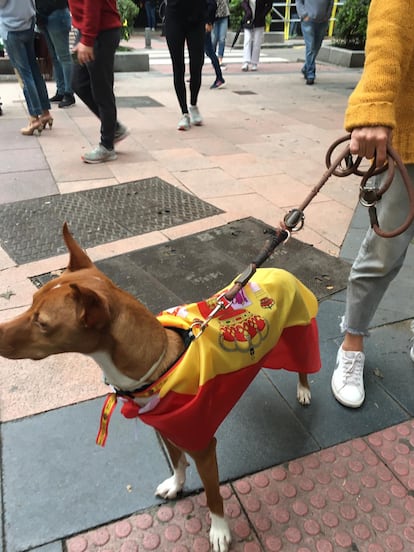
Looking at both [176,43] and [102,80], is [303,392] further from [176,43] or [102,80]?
[176,43]

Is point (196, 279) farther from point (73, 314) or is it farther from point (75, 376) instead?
point (73, 314)

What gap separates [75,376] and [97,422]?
381 mm

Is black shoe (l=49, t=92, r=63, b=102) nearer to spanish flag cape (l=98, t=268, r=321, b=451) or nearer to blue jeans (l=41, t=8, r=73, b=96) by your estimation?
blue jeans (l=41, t=8, r=73, b=96)

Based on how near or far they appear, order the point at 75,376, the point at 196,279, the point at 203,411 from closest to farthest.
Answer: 1. the point at 203,411
2. the point at 75,376
3. the point at 196,279

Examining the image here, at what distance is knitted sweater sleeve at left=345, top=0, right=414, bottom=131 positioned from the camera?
1.78 meters

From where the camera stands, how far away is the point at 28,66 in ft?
20.6

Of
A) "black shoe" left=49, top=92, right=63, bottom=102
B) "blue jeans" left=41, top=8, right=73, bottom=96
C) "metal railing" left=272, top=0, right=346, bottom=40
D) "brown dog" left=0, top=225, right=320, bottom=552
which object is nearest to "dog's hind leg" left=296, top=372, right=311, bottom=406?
"brown dog" left=0, top=225, right=320, bottom=552

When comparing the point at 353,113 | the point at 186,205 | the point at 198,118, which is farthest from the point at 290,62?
the point at 353,113

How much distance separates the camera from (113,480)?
80.5 inches

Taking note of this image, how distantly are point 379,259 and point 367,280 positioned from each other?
148mm

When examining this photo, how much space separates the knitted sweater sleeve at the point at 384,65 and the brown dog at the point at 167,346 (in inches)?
30.7

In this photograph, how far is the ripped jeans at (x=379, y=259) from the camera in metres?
2.19

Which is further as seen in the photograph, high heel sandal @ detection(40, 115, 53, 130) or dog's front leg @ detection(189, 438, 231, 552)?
high heel sandal @ detection(40, 115, 53, 130)

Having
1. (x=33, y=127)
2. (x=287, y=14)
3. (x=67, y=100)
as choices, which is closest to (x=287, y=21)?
(x=287, y=14)
